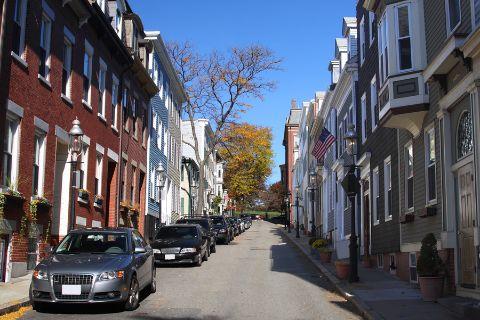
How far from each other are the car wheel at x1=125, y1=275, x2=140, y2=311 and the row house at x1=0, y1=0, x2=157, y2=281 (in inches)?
150

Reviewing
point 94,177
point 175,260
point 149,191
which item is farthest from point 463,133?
Answer: point 149,191

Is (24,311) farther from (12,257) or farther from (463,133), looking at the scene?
(463,133)

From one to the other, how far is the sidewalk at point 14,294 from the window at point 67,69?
6456mm

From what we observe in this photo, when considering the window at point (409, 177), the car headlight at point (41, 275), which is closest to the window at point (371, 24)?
the window at point (409, 177)

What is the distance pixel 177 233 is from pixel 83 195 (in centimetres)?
395

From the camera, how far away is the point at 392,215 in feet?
58.9

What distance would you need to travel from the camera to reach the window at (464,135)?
38.8ft

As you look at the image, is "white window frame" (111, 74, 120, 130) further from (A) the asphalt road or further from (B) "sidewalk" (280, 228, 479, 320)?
(B) "sidewalk" (280, 228, 479, 320)

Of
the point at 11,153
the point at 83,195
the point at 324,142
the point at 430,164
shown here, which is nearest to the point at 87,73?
the point at 83,195

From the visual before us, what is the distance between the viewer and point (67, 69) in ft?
62.6

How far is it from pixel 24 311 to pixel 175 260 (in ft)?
33.3

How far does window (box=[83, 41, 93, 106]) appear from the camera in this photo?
20.9m

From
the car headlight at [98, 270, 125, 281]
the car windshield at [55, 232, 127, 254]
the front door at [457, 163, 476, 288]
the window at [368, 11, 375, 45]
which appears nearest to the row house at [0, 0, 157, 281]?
the car windshield at [55, 232, 127, 254]

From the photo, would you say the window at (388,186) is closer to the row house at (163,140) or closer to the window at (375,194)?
the window at (375,194)
